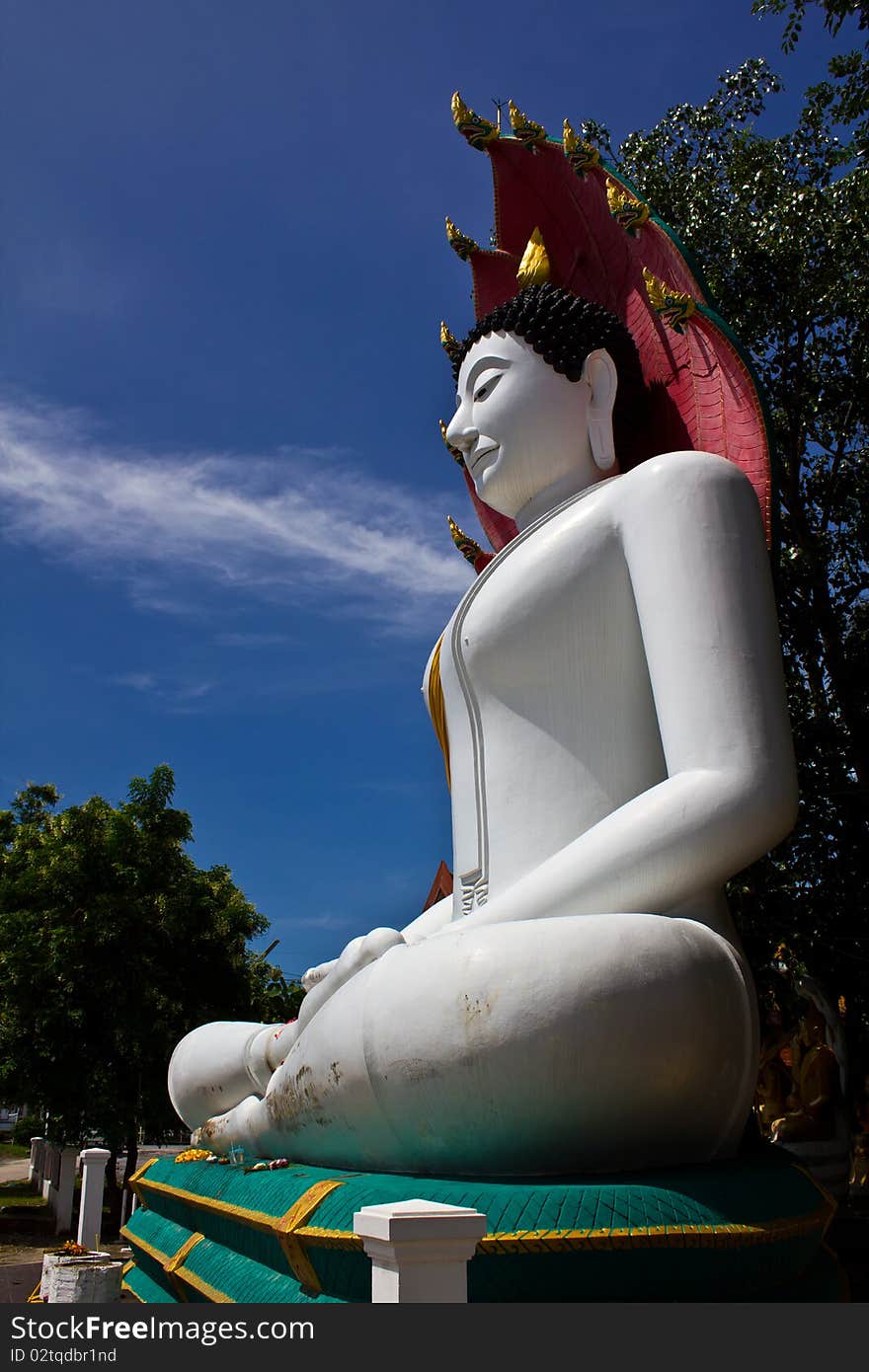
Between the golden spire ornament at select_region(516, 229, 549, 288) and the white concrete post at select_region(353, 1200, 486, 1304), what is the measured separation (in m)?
4.75

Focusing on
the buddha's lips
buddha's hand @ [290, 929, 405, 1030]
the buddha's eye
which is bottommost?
buddha's hand @ [290, 929, 405, 1030]

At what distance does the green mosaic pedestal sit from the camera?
269cm

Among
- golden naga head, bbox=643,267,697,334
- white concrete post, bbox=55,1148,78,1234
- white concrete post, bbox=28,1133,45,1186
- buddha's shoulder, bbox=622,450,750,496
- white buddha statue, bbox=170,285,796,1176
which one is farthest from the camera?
white concrete post, bbox=28,1133,45,1186

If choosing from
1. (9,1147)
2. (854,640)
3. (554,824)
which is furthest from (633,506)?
(9,1147)

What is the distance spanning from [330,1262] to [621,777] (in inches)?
82.9

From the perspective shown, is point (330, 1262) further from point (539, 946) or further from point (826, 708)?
point (826, 708)

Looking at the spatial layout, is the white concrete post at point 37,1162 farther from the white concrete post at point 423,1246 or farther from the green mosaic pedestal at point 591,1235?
the white concrete post at point 423,1246

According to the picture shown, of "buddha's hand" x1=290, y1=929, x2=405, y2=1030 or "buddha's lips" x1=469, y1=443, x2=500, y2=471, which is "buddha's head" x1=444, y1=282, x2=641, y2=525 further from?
"buddha's hand" x1=290, y1=929, x2=405, y2=1030

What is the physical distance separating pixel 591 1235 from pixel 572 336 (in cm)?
393

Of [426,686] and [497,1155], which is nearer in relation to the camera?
[497,1155]

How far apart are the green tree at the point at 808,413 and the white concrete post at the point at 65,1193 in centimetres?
1165

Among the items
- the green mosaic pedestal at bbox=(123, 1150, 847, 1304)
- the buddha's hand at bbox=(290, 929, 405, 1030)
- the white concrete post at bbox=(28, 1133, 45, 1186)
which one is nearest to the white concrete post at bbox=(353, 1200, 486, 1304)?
the green mosaic pedestal at bbox=(123, 1150, 847, 1304)

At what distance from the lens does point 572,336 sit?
5230mm
